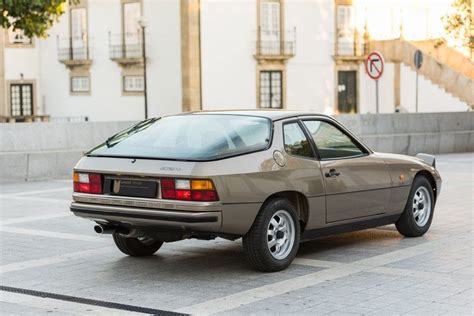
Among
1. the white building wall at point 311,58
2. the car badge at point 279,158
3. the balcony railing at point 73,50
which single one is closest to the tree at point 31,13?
the balcony railing at point 73,50

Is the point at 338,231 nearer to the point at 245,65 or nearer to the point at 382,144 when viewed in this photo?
the point at 382,144

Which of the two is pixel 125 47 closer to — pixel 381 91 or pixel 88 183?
pixel 381 91

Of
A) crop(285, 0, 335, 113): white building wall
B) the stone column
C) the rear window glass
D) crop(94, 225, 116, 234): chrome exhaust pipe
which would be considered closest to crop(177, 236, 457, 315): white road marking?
the rear window glass

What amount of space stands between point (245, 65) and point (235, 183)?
36.9 meters

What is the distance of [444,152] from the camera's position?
26.5m

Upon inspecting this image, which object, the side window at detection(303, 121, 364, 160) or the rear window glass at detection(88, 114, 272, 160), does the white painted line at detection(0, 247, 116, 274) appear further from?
the side window at detection(303, 121, 364, 160)

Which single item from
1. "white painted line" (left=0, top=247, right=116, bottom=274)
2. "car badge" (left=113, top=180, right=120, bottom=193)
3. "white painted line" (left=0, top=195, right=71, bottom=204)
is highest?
"car badge" (left=113, top=180, right=120, bottom=193)

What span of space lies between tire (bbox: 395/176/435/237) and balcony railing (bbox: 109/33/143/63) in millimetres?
34507

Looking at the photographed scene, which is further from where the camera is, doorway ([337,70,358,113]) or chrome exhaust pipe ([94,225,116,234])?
doorway ([337,70,358,113])

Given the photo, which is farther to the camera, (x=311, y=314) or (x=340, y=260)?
(x=340, y=260)

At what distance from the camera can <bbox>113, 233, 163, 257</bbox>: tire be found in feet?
32.8

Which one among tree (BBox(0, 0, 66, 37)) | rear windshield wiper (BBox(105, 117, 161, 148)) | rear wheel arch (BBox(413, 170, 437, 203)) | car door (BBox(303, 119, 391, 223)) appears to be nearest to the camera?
rear windshield wiper (BBox(105, 117, 161, 148))

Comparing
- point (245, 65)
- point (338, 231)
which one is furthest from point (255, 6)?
point (338, 231)

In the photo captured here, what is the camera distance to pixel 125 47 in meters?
46.1
